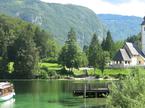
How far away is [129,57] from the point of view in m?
139

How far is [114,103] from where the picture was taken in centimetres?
3856

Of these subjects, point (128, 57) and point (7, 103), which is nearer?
point (7, 103)

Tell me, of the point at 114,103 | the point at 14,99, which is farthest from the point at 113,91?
the point at 14,99

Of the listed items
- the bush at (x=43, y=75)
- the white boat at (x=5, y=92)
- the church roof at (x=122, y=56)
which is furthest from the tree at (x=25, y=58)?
the white boat at (x=5, y=92)

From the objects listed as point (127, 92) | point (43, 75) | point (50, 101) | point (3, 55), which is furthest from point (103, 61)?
point (127, 92)

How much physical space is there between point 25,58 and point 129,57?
30.7m

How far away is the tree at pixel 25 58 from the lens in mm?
129250

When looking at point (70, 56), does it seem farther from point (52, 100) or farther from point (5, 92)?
point (52, 100)

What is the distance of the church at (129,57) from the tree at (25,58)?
22.7 metres

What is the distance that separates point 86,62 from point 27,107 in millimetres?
80735

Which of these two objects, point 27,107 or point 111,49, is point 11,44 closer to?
point 111,49

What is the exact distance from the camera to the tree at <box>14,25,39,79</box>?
12925 centimetres

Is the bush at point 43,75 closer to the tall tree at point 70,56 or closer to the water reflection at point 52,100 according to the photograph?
the tall tree at point 70,56

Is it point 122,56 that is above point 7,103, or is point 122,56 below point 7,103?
above
